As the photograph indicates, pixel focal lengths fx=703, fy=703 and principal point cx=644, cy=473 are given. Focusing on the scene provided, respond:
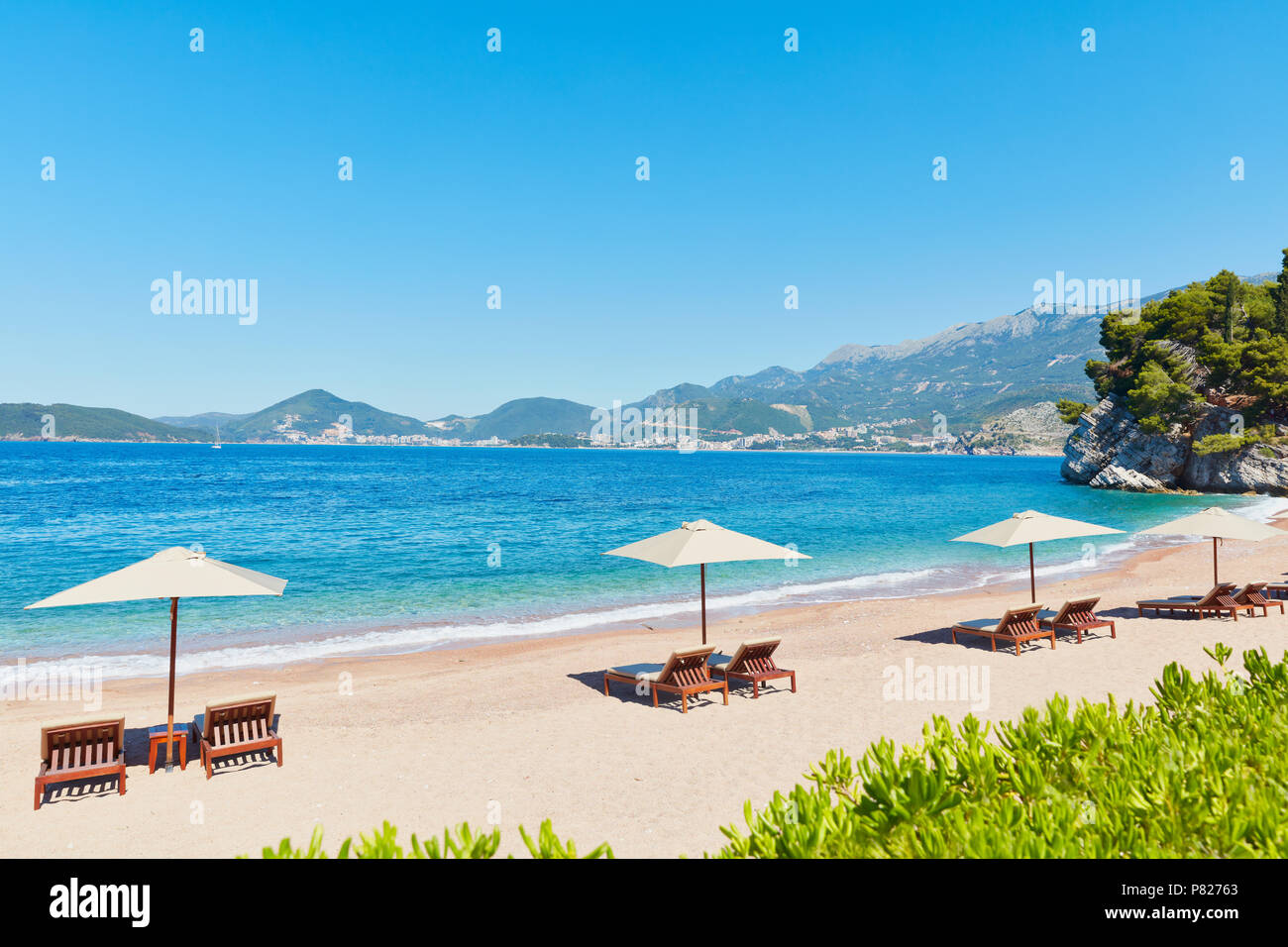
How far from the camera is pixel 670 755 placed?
8477 mm

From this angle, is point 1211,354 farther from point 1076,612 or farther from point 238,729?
point 238,729

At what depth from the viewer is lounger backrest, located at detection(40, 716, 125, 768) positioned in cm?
758

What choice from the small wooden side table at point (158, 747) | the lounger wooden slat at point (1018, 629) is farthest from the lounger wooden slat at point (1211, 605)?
the small wooden side table at point (158, 747)

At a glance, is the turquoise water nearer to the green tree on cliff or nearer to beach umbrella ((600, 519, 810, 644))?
beach umbrella ((600, 519, 810, 644))

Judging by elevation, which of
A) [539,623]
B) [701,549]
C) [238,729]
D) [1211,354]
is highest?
[1211,354]

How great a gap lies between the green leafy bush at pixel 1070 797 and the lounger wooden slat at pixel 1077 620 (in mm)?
10872

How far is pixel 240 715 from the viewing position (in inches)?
334

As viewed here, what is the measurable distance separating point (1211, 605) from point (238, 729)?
18.8m

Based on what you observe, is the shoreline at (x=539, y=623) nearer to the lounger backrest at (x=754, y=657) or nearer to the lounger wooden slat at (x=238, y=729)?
the lounger backrest at (x=754, y=657)

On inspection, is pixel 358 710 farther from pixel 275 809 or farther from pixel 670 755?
pixel 670 755

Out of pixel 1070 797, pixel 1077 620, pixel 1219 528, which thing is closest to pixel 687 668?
pixel 1070 797

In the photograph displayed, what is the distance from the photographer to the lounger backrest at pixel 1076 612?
14.1 m

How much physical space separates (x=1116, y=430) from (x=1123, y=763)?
3029 inches

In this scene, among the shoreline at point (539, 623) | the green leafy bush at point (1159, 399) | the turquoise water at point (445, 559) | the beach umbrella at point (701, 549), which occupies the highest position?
the green leafy bush at point (1159, 399)
